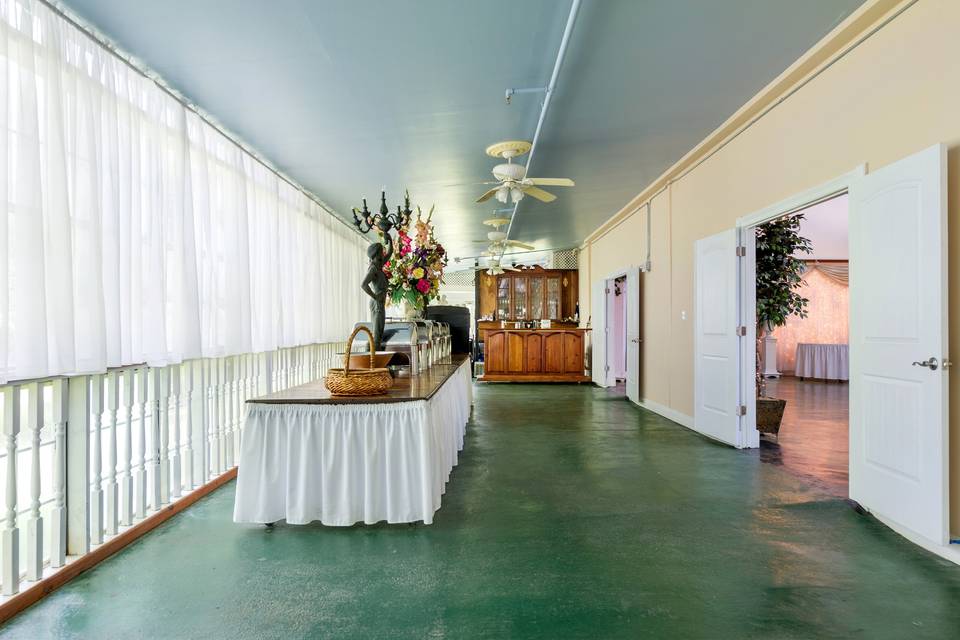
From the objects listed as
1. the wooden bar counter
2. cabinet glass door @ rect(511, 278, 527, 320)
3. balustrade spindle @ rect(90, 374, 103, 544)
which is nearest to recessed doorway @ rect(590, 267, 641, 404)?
the wooden bar counter

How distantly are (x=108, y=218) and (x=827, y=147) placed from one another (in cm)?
476

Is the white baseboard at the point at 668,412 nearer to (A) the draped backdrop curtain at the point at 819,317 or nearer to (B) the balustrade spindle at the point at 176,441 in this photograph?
(B) the balustrade spindle at the point at 176,441

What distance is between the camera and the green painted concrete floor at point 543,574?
2.10m

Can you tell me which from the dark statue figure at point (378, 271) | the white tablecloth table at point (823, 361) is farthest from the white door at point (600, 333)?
the dark statue figure at point (378, 271)

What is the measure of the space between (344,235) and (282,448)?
5.81 meters

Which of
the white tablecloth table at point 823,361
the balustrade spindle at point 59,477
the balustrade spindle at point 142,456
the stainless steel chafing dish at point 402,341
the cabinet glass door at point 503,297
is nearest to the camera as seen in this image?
the balustrade spindle at point 59,477

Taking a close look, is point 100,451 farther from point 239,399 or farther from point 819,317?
point 819,317

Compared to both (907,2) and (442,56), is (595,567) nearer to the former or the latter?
(442,56)

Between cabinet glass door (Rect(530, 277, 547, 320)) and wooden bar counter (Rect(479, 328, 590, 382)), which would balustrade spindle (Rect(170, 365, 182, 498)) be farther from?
cabinet glass door (Rect(530, 277, 547, 320))

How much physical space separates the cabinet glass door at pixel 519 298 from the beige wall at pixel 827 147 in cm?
706

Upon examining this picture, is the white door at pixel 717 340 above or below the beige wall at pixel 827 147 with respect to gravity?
below

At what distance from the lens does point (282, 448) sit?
2986 millimetres

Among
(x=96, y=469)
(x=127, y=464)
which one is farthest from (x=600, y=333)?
(x=96, y=469)

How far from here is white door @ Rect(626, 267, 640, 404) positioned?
814 cm
